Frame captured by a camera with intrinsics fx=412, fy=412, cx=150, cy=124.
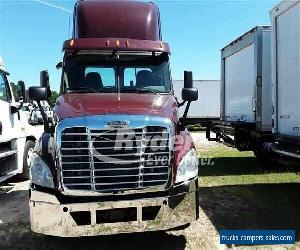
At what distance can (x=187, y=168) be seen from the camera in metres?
5.05

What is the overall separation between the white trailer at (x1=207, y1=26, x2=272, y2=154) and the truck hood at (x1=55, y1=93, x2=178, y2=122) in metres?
5.22

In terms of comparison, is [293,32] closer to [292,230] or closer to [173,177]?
[292,230]

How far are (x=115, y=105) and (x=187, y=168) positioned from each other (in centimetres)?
120

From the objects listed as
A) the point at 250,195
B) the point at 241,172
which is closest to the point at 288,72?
the point at 250,195

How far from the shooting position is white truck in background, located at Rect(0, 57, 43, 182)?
850 cm

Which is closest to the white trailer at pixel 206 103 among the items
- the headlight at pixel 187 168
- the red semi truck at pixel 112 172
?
the red semi truck at pixel 112 172

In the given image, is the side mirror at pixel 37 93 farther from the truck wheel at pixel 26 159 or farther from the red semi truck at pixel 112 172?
the truck wheel at pixel 26 159

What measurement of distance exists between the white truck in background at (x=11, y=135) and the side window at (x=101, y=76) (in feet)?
8.61

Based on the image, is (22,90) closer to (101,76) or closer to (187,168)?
(101,76)

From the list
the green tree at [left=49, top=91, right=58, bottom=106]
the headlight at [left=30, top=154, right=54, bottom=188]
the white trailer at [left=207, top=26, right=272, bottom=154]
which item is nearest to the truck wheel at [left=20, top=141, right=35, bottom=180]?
the green tree at [left=49, top=91, right=58, bottom=106]

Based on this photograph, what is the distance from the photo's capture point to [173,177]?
4.94 m

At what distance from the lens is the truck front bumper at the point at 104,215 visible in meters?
4.63

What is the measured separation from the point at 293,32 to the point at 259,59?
3108 mm

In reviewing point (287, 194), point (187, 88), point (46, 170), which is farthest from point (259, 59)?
point (46, 170)
